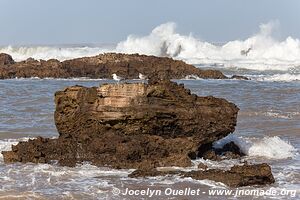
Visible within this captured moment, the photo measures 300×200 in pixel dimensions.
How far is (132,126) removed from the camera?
7898 millimetres

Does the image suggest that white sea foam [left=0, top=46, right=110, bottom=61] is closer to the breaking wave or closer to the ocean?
the breaking wave

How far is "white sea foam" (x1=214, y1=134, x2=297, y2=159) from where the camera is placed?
8.41 m

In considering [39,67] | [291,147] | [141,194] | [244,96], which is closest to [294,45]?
[39,67]

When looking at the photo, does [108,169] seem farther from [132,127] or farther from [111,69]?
[111,69]

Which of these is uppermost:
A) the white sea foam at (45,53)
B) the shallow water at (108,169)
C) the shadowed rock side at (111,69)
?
the white sea foam at (45,53)

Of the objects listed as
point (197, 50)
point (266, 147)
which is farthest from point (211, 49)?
point (266, 147)

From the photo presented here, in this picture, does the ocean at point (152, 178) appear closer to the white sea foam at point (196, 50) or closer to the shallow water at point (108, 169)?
the shallow water at point (108, 169)

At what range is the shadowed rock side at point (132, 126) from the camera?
24.8 feet

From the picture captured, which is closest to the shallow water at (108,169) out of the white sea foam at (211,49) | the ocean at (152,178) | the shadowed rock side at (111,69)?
the ocean at (152,178)

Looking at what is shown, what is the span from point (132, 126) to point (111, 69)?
2335 cm

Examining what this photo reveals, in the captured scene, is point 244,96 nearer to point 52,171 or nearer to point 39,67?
point 52,171

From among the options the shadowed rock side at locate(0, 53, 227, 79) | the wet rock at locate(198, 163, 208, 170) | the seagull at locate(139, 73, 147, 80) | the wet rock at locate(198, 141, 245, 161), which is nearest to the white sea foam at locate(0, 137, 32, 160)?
the wet rock at locate(198, 141, 245, 161)

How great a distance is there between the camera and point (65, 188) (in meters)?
→ 6.12

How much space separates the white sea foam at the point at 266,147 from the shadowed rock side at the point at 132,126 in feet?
2.05
